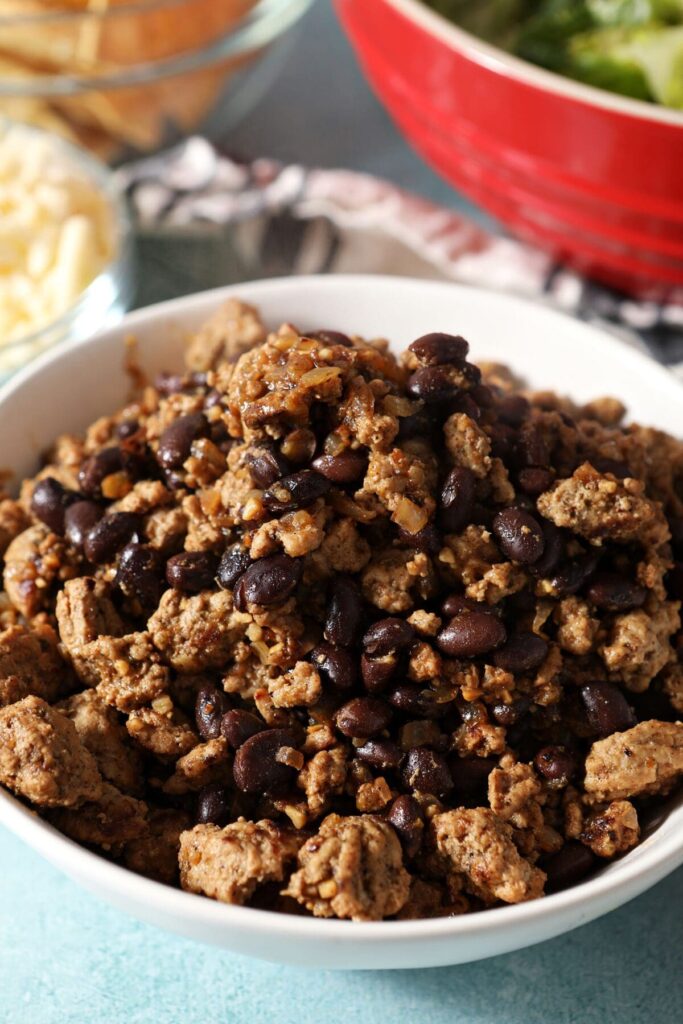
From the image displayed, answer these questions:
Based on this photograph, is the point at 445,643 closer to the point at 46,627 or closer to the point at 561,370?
the point at 46,627

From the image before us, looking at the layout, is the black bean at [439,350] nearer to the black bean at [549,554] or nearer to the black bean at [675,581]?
the black bean at [549,554]

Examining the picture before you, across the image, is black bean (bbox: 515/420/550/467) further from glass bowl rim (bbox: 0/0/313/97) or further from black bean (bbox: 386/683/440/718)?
glass bowl rim (bbox: 0/0/313/97)

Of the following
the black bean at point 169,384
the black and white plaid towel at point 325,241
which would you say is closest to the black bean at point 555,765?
the black bean at point 169,384

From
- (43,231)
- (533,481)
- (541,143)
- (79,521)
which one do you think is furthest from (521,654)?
(43,231)

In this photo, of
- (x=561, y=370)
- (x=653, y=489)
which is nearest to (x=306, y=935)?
(x=653, y=489)

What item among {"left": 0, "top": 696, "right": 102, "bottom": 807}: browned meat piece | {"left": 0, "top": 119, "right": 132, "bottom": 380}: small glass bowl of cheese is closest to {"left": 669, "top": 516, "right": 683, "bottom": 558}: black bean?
{"left": 0, "top": 696, "right": 102, "bottom": 807}: browned meat piece

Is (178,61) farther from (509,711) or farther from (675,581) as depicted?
(509,711)

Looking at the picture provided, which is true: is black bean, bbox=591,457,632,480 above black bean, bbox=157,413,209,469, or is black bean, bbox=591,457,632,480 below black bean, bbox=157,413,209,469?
above

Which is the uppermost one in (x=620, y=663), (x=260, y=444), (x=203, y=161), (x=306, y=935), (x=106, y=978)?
(x=260, y=444)
